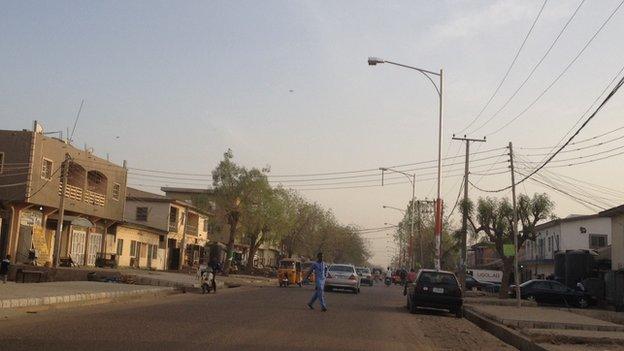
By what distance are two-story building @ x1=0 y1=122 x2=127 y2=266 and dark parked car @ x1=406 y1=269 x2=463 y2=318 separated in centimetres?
2081

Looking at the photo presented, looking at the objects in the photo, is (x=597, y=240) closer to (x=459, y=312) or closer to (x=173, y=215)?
(x=173, y=215)

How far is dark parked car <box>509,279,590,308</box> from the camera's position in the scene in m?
37.4

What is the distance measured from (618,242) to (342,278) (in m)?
15.1

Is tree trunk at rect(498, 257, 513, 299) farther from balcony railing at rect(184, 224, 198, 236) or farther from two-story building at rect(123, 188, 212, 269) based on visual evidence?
balcony railing at rect(184, 224, 198, 236)

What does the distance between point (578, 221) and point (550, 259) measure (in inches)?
205

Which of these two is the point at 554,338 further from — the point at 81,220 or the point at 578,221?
the point at 578,221

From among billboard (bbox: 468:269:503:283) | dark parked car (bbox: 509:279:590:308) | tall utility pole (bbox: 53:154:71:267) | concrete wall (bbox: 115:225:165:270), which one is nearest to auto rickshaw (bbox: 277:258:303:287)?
concrete wall (bbox: 115:225:165:270)

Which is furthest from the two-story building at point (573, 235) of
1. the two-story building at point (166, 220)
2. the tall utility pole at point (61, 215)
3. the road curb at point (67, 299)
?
the road curb at point (67, 299)

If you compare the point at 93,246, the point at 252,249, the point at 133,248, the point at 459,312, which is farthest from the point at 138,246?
the point at 459,312

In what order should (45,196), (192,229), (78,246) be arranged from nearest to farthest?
(45,196) < (78,246) < (192,229)

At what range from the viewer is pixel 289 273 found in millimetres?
46750

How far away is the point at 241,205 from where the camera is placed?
5853 cm

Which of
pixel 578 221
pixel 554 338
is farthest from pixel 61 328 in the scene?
pixel 578 221

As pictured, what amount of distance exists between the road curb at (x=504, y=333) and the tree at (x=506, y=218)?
1718 centimetres
